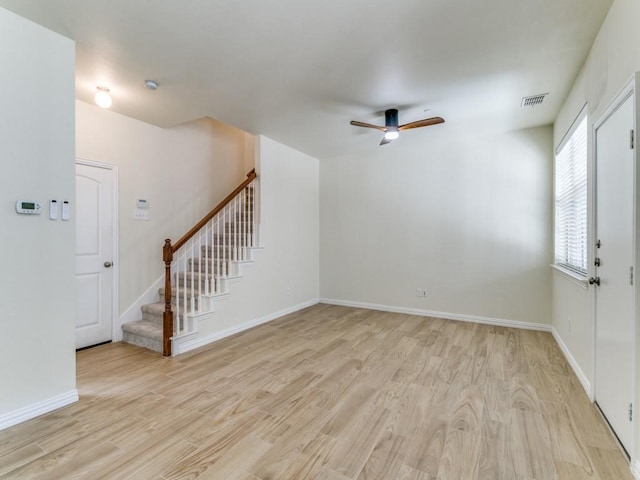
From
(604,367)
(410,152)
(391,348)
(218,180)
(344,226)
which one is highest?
(410,152)

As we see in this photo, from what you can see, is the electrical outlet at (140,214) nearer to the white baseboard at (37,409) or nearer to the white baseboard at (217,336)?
the white baseboard at (217,336)

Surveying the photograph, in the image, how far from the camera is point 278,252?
4910 millimetres

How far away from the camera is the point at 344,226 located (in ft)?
18.6

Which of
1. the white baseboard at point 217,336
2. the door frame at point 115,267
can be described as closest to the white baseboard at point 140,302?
the door frame at point 115,267

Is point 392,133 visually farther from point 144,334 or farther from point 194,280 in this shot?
point 144,334

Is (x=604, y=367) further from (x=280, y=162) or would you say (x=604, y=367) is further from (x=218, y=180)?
(x=218, y=180)

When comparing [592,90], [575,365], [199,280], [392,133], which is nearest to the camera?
[592,90]

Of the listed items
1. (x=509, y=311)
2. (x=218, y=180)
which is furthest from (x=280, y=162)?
(x=509, y=311)

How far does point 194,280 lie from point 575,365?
170 inches

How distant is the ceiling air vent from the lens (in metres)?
3.21

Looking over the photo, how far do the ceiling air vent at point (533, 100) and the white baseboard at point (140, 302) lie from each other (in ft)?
16.5

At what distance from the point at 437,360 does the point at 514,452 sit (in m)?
1.36

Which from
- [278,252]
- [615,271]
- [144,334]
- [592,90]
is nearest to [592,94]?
[592,90]

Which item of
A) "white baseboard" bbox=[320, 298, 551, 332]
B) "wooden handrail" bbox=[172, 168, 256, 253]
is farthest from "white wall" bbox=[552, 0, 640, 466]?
"wooden handrail" bbox=[172, 168, 256, 253]
